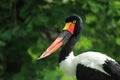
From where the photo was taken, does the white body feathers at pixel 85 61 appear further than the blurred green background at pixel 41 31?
No

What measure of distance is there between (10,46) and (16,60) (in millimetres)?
308

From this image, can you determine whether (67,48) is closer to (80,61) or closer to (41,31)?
(80,61)

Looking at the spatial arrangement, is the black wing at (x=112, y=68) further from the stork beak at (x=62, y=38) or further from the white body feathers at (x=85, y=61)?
the stork beak at (x=62, y=38)

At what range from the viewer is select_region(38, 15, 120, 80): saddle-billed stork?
903 cm

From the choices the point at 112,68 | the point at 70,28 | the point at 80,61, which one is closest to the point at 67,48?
the point at 70,28

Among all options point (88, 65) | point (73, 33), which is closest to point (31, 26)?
point (73, 33)

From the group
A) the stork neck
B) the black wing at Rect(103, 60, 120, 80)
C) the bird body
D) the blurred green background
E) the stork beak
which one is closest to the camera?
the black wing at Rect(103, 60, 120, 80)

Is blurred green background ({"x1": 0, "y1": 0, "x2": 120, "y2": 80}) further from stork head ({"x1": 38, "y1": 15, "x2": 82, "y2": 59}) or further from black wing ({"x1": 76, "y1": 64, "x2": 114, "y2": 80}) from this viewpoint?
black wing ({"x1": 76, "y1": 64, "x2": 114, "y2": 80})

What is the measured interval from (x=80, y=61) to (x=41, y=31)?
3.68 m

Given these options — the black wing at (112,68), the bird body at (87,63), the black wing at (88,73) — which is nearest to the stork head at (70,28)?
the bird body at (87,63)

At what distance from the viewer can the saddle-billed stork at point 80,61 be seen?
9.03 meters

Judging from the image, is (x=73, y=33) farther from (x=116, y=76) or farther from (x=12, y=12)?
(x=12, y=12)

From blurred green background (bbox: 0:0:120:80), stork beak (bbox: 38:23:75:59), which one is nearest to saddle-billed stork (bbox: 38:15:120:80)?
stork beak (bbox: 38:23:75:59)

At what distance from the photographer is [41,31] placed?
12953 millimetres
